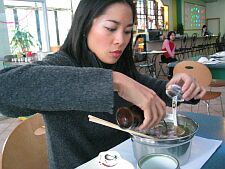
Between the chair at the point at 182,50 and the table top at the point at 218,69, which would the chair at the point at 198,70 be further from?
the chair at the point at 182,50

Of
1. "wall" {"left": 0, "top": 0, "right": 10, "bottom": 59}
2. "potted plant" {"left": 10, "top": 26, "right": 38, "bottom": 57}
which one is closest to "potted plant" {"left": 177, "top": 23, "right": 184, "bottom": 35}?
"potted plant" {"left": 10, "top": 26, "right": 38, "bottom": 57}

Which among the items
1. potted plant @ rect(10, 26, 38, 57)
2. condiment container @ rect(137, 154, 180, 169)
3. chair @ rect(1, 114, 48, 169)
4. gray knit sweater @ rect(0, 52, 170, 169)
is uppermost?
potted plant @ rect(10, 26, 38, 57)

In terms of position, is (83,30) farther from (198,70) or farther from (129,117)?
(198,70)

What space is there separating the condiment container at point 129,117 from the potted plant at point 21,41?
12.5 ft

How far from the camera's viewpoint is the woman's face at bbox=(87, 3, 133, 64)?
86cm

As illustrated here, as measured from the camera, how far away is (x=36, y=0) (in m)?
4.45

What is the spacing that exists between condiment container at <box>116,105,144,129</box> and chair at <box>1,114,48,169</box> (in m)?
0.48

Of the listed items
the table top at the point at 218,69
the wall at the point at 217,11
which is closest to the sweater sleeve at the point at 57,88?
the table top at the point at 218,69

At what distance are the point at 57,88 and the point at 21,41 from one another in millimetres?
4049

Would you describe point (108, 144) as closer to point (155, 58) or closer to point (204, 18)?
point (155, 58)

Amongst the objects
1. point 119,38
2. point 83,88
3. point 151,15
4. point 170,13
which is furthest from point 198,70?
point 170,13

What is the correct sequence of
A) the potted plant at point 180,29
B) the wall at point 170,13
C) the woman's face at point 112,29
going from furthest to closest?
the potted plant at point 180,29, the wall at point 170,13, the woman's face at point 112,29

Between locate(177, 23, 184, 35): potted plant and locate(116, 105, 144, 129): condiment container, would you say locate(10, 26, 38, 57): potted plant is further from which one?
locate(177, 23, 184, 35): potted plant

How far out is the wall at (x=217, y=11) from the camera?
38.9 feet
